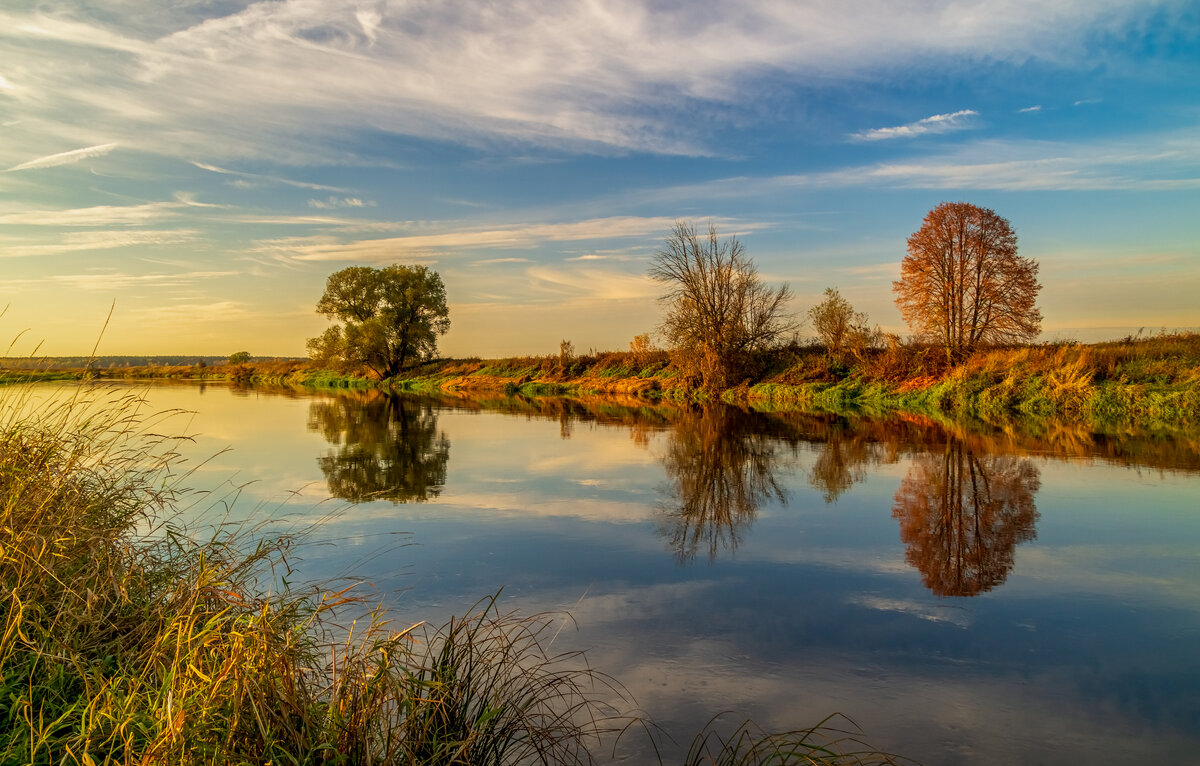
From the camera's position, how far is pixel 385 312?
53.8 meters

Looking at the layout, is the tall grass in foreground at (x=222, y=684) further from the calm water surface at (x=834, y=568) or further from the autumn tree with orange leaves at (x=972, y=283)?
the autumn tree with orange leaves at (x=972, y=283)

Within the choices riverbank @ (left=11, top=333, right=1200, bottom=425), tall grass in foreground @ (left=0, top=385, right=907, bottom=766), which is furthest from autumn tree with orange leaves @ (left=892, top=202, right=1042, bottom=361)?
tall grass in foreground @ (left=0, top=385, right=907, bottom=766)

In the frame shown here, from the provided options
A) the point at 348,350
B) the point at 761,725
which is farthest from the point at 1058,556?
the point at 348,350

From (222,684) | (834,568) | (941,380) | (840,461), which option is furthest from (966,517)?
(941,380)

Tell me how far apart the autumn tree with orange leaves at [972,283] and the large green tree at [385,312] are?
120ft

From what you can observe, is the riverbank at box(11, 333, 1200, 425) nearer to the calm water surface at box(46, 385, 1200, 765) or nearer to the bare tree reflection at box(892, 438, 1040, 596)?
the calm water surface at box(46, 385, 1200, 765)

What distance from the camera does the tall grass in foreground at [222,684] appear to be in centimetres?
288

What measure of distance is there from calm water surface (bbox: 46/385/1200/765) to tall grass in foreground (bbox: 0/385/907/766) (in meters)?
0.62

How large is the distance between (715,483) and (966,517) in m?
3.80

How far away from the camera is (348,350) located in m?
52.7

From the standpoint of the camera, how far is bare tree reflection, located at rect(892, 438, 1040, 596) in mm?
6656

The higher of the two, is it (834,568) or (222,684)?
(222,684)

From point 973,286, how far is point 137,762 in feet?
106

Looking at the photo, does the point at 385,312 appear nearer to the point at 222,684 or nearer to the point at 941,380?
the point at 941,380
